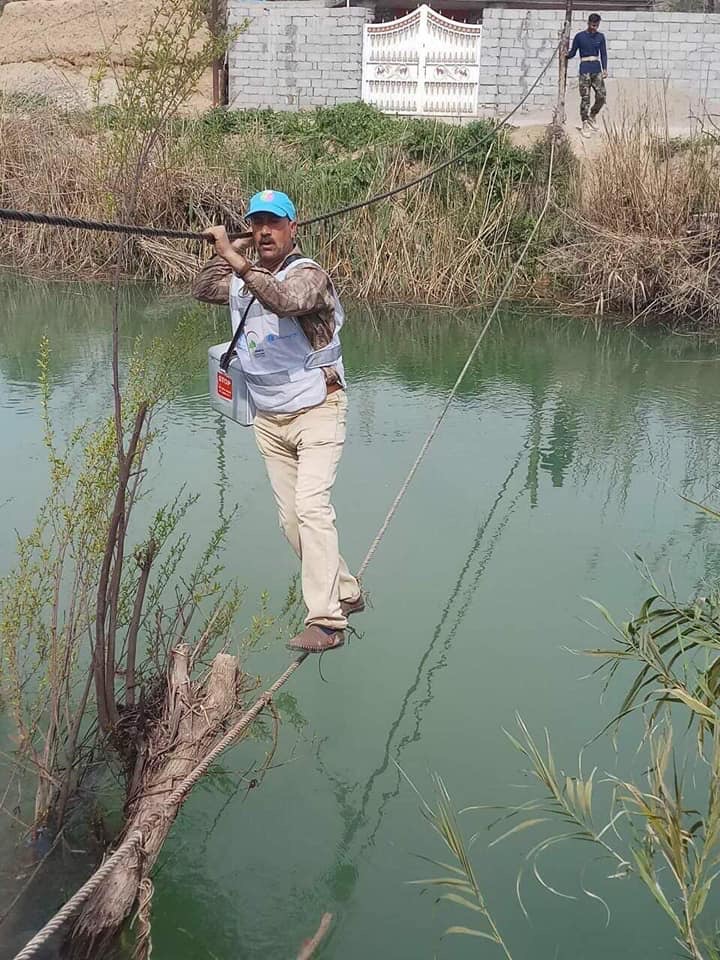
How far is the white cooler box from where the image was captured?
3559mm

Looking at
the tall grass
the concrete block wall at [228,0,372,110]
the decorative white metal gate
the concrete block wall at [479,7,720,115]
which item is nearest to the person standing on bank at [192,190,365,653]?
the tall grass

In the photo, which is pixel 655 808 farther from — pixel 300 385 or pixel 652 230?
pixel 652 230

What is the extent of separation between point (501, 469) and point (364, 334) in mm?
3605

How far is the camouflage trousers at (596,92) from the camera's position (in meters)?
13.8

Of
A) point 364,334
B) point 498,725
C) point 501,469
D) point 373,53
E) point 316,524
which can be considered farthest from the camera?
point 373,53

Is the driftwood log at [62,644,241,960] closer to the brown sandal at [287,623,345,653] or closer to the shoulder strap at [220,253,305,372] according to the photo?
the brown sandal at [287,623,345,653]

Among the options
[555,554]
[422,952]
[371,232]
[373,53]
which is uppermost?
[373,53]

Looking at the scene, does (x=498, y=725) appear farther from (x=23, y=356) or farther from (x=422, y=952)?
(x=23, y=356)

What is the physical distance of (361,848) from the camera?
3252mm

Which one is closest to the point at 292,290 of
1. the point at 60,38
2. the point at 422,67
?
the point at 422,67

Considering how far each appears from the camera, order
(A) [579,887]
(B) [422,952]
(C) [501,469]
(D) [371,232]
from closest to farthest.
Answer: (B) [422,952], (A) [579,887], (C) [501,469], (D) [371,232]

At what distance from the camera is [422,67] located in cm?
1470

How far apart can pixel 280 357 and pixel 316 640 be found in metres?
0.88

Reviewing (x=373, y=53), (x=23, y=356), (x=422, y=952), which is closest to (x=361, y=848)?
(x=422, y=952)
